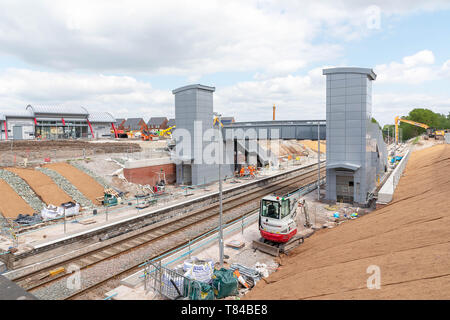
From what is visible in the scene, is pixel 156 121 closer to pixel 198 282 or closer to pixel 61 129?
pixel 61 129

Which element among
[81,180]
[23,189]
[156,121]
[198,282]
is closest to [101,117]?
[81,180]

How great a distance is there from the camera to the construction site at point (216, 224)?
35.0 ft

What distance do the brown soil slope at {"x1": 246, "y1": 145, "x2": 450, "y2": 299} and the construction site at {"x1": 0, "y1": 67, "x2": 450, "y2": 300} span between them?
0.06 metres

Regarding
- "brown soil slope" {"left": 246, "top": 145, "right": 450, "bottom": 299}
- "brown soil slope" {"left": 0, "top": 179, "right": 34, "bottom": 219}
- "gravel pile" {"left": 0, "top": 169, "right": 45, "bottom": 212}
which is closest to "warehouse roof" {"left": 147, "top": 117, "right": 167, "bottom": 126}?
"gravel pile" {"left": 0, "top": 169, "right": 45, "bottom": 212}

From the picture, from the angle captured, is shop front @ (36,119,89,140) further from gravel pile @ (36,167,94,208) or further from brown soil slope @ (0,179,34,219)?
brown soil slope @ (0,179,34,219)

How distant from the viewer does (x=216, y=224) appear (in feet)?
69.7

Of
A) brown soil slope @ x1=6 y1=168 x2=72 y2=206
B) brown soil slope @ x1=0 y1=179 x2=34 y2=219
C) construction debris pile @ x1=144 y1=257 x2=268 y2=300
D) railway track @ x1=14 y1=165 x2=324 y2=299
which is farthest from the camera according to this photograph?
brown soil slope @ x1=6 y1=168 x2=72 y2=206

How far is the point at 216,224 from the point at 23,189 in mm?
16108

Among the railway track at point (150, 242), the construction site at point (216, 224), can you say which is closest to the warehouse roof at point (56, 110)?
the construction site at point (216, 224)

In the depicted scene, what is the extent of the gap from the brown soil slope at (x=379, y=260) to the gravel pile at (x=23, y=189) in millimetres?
19124

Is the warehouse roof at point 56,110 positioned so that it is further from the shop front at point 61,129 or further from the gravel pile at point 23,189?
the gravel pile at point 23,189

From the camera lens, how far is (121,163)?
33.3 meters

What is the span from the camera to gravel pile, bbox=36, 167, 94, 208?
24.7 m
